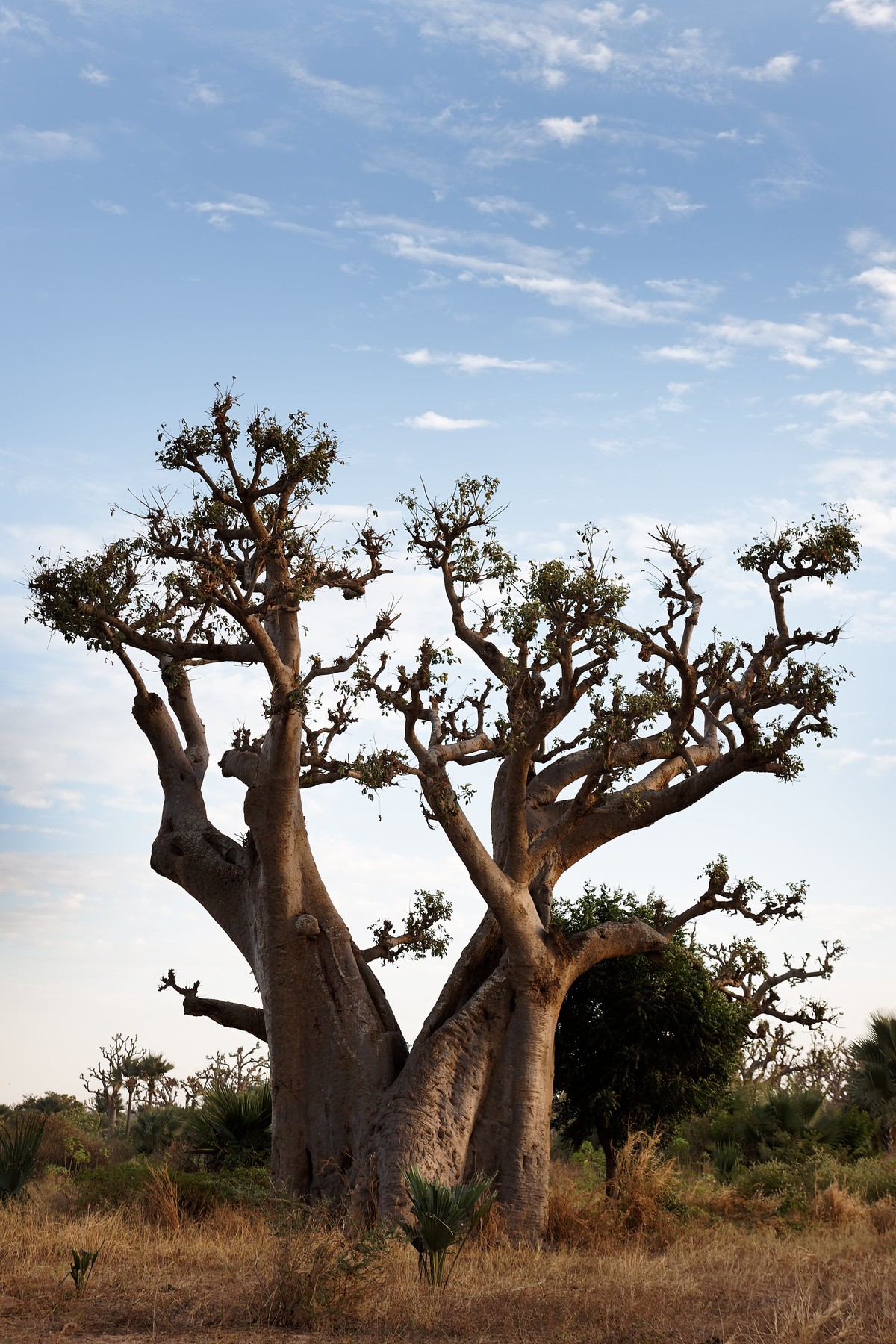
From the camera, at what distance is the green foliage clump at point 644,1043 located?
49.3 feet

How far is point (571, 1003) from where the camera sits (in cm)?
1556

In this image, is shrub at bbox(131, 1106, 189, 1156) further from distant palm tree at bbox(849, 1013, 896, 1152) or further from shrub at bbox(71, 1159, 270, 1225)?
distant palm tree at bbox(849, 1013, 896, 1152)

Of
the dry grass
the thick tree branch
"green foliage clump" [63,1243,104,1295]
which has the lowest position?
the dry grass

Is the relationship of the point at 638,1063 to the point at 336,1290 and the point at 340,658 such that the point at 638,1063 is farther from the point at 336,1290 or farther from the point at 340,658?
the point at 336,1290

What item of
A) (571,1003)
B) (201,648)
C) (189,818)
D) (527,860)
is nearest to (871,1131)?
(571,1003)

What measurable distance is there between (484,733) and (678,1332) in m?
7.03

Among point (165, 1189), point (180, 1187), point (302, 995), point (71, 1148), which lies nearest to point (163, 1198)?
point (165, 1189)

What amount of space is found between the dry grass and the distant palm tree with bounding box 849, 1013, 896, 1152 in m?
10.0

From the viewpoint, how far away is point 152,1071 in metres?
29.5

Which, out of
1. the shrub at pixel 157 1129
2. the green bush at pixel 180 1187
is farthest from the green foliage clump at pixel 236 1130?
the shrub at pixel 157 1129

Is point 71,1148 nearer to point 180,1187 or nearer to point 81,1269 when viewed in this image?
point 180,1187

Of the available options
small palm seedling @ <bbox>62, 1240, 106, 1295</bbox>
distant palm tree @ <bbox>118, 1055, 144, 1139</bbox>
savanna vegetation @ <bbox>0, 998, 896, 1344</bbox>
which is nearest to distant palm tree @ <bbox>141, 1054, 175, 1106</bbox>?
distant palm tree @ <bbox>118, 1055, 144, 1139</bbox>

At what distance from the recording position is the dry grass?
7.21 m

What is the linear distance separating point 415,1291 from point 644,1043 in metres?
7.72
